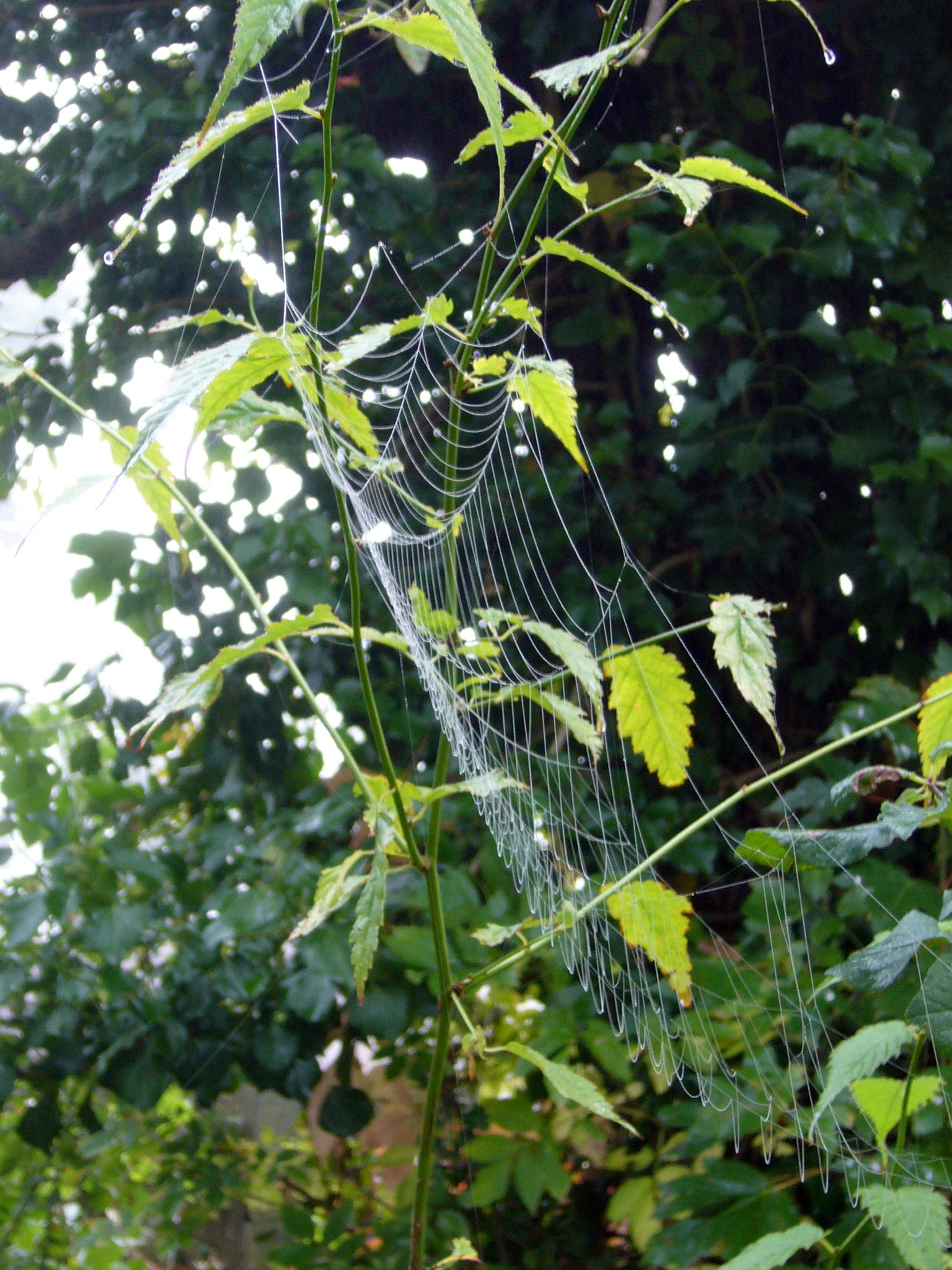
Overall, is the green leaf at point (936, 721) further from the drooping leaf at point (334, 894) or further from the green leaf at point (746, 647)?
the drooping leaf at point (334, 894)

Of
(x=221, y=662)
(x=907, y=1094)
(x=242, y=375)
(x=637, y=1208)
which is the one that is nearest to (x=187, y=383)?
(x=242, y=375)

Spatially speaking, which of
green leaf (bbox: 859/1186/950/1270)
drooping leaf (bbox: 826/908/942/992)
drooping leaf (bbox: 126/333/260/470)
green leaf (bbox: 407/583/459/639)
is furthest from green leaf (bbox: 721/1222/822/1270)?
drooping leaf (bbox: 126/333/260/470)

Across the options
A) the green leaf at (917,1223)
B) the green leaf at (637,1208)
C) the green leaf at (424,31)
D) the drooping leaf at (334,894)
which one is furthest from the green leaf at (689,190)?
the green leaf at (637,1208)

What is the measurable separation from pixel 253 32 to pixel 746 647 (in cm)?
31

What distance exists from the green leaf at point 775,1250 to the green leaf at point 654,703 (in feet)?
0.67

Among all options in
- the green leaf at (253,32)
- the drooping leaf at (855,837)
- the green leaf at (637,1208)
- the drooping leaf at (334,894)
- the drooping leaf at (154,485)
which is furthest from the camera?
the green leaf at (637,1208)

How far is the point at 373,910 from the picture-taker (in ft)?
1.40

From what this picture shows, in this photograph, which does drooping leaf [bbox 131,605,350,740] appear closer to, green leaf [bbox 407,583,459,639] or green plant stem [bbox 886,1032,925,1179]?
green leaf [bbox 407,583,459,639]

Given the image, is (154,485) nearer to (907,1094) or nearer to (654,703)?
(654,703)

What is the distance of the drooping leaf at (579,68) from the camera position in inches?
14.8

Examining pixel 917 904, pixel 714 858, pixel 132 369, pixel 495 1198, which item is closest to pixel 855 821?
pixel 714 858

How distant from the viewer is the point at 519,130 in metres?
0.44

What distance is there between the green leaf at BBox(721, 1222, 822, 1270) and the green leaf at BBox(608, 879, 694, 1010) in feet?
0.35

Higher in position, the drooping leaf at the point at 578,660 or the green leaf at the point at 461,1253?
the drooping leaf at the point at 578,660
